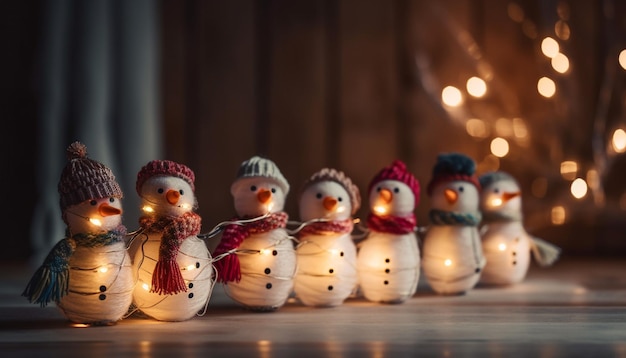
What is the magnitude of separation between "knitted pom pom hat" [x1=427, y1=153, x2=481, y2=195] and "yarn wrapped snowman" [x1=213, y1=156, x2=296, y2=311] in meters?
0.32

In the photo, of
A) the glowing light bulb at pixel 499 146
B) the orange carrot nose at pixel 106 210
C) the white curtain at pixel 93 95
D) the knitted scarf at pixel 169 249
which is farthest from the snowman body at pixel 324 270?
the glowing light bulb at pixel 499 146

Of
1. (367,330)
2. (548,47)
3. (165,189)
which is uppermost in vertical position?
(548,47)

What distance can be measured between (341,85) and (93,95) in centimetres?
65

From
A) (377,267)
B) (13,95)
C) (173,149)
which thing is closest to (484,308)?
(377,267)

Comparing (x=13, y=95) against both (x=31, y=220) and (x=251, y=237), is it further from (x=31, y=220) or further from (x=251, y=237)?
(x=251, y=237)

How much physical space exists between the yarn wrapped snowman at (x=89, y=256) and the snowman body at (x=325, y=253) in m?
0.30

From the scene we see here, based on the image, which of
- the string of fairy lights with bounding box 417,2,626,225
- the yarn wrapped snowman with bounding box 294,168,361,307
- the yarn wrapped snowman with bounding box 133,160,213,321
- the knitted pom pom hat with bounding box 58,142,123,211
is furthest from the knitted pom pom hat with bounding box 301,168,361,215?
the string of fairy lights with bounding box 417,2,626,225

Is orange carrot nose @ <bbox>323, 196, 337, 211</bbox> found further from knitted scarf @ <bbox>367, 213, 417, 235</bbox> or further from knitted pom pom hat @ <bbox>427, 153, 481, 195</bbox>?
knitted pom pom hat @ <bbox>427, 153, 481, 195</bbox>

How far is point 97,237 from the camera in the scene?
1.11 metres

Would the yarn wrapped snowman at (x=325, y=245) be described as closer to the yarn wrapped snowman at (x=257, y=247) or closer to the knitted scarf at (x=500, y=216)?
the yarn wrapped snowman at (x=257, y=247)

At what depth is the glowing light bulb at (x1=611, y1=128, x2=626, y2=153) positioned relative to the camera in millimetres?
1819

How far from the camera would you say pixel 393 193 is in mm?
1311

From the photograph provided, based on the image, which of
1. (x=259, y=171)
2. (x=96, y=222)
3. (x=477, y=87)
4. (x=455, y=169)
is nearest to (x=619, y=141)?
(x=477, y=87)

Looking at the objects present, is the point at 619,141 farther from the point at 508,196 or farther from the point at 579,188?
the point at 508,196
